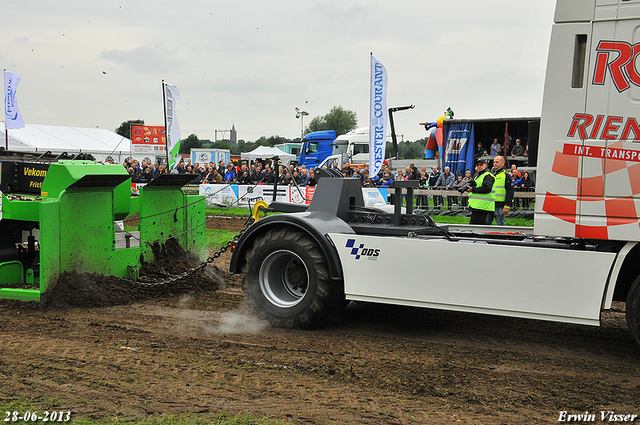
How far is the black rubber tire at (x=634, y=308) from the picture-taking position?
5047 millimetres

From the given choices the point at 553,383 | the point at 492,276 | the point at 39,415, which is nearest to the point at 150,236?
the point at 39,415

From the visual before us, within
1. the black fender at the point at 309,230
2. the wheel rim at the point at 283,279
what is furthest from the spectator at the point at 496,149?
the wheel rim at the point at 283,279

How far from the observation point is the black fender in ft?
19.9

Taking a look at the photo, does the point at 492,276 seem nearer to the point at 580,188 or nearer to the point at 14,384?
the point at 580,188

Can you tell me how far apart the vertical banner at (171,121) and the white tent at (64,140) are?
22529mm

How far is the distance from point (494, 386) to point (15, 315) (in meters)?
5.29

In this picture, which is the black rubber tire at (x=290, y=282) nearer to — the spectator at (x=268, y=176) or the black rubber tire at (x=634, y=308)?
A: the black rubber tire at (x=634, y=308)

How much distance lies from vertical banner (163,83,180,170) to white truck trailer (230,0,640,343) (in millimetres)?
8698

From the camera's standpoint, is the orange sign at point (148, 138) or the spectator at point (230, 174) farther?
the orange sign at point (148, 138)

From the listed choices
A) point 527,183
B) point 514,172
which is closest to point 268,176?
point 514,172

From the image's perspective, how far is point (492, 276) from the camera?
5367 mm

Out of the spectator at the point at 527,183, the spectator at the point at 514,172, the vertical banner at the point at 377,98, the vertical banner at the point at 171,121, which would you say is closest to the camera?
the vertical banner at the point at 171,121

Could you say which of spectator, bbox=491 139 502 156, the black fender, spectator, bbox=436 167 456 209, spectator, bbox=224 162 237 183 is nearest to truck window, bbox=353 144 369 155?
spectator, bbox=224 162 237 183

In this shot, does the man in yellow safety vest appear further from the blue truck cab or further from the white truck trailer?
the blue truck cab
